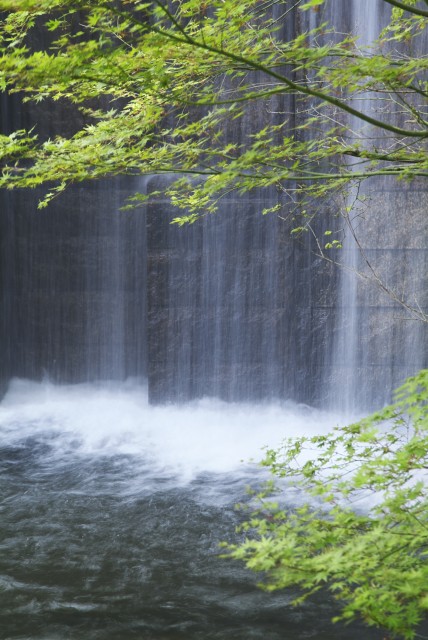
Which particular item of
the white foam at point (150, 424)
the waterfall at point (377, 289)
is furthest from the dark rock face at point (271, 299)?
the white foam at point (150, 424)

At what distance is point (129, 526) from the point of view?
7203 millimetres

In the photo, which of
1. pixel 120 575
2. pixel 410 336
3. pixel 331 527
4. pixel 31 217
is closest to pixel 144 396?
pixel 31 217

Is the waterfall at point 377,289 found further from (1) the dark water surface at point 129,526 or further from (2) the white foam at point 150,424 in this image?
(1) the dark water surface at point 129,526

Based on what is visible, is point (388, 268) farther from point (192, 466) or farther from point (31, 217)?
point (31, 217)

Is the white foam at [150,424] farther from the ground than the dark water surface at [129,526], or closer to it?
farther from the ground

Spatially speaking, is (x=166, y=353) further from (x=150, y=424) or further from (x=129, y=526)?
(x=129, y=526)

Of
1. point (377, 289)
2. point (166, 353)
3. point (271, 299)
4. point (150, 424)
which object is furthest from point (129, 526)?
point (377, 289)

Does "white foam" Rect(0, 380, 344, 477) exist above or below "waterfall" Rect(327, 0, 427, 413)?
below

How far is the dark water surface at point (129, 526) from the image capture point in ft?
17.5

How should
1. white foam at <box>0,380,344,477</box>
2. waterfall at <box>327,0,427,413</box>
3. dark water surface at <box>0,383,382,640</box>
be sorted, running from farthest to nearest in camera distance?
waterfall at <box>327,0,427,413</box> → white foam at <box>0,380,344,477</box> → dark water surface at <box>0,383,382,640</box>

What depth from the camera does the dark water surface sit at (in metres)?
5.33

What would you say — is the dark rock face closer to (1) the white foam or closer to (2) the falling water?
(2) the falling water

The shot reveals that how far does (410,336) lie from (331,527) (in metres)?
7.56

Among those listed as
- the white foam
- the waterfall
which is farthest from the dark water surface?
the waterfall
